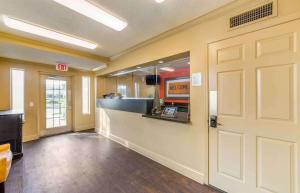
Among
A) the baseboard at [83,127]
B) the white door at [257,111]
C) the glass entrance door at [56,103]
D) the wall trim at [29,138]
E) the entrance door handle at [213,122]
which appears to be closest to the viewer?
the white door at [257,111]

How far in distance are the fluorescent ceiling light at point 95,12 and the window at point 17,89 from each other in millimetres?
3704

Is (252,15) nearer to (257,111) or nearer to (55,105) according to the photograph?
(257,111)

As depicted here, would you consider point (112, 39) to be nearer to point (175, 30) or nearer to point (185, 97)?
point (175, 30)

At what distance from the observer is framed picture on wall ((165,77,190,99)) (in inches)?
107

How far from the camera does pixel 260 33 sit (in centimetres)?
175

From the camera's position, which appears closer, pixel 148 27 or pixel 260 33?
pixel 260 33

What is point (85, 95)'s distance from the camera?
593 centimetres

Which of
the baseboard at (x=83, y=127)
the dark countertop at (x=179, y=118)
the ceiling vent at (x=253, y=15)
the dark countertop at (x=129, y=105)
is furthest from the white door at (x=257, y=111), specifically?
the baseboard at (x=83, y=127)

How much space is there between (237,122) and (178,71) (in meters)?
1.44

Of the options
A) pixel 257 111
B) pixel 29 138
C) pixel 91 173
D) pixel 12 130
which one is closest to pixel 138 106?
pixel 91 173

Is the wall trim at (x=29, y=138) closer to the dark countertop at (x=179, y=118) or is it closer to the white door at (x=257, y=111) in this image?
the dark countertop at (x=179, y=118)

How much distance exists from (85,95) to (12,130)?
2.87 m

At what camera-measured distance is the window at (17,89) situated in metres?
4.23

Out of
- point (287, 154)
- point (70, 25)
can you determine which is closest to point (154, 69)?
point (70, 25)
